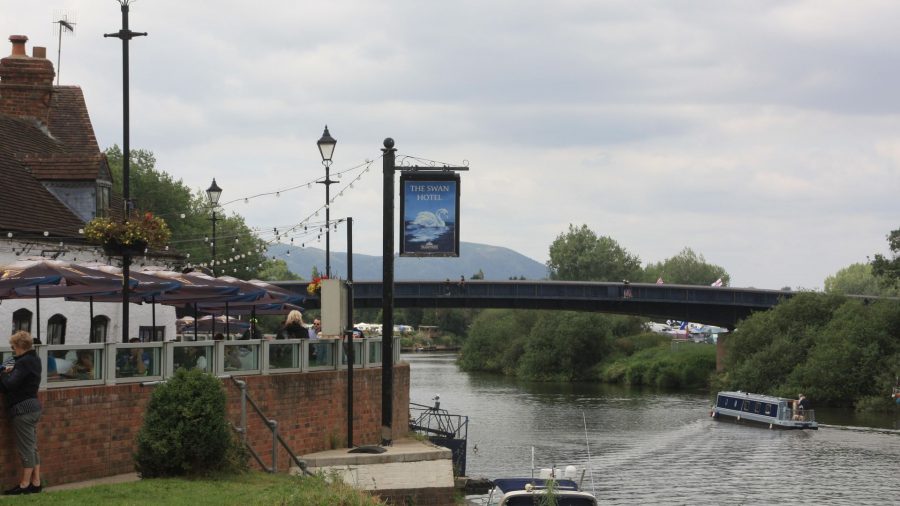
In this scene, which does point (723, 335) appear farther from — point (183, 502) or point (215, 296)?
point (183, 502)

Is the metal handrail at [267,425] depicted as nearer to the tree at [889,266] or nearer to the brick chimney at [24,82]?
the brick chimney at [24,82]

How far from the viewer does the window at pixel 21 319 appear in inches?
1292

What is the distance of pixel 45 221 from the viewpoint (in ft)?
114

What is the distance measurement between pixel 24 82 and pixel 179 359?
72.3ft

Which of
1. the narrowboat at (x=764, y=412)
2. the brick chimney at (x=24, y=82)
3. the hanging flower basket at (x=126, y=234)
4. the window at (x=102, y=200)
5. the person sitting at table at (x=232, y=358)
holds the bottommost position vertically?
the narrowboat at (x=764, y=412)

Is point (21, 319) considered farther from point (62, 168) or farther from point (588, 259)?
point (588, 259)

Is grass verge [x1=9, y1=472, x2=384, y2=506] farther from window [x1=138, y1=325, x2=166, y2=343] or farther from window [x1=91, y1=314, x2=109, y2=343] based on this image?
window [x1=138, y1=325, x2=166, y2=343]

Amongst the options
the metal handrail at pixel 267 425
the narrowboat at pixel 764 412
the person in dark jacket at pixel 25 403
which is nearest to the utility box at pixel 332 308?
the metal handrail at pixel 267 425

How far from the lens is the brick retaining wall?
17.8m

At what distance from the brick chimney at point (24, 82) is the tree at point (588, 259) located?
143m

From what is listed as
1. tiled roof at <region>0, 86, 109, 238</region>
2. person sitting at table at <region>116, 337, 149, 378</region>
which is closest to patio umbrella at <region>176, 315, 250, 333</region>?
tiled roof at <region>0, 86, 109, 238</region>

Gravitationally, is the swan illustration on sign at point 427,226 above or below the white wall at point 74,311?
above

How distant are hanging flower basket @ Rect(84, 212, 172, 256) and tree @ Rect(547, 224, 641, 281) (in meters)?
158

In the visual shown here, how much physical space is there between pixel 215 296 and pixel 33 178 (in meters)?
10.9
